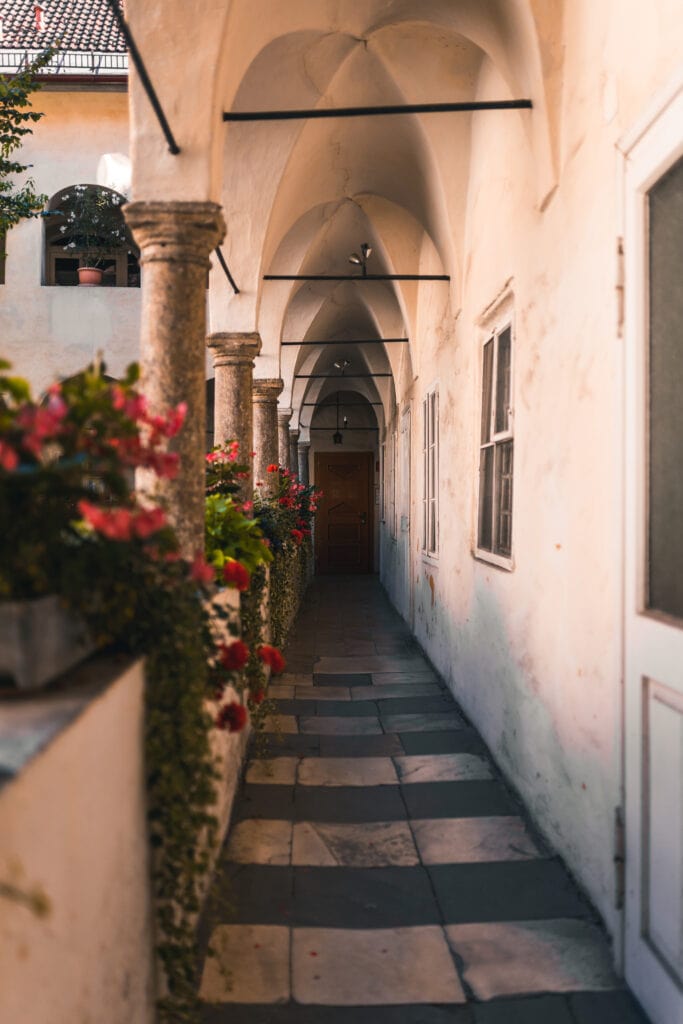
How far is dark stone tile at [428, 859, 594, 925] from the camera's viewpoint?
3.12m

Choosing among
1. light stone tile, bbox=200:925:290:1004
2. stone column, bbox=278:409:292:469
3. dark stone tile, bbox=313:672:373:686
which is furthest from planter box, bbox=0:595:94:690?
stone column, bbox=278:409:292:469

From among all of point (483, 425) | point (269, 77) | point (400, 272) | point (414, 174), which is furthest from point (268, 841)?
point (400, 272)

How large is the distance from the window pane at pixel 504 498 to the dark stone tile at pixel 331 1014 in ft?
8.59

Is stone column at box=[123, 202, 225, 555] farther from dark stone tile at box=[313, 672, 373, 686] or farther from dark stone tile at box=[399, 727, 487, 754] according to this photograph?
dark stone tile at box=[313, 672, 373, 686]

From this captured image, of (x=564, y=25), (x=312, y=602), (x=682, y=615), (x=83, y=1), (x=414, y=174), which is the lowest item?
(x=312, y=602)

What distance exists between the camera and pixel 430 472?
337 inches

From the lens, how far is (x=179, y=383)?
3580 millimetres

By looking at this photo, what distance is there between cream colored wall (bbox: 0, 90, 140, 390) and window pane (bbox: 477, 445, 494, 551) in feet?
25.3

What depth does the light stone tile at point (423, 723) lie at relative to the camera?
566 cm

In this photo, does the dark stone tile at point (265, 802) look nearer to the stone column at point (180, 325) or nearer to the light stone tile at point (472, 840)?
the light stone tile at point (472, 840)

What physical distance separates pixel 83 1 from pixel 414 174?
8.80 meters

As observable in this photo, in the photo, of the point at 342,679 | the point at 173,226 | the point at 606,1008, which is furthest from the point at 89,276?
the point at 606,1008

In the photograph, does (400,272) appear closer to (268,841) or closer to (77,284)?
(77,284)

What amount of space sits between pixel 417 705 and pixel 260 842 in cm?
A: 276
